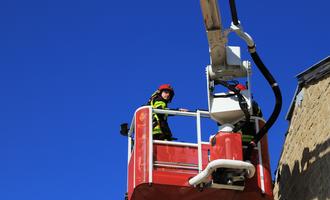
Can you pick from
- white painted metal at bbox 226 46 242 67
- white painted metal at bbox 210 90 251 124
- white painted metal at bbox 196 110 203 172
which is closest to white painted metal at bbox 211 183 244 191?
white painted metal at bbox 196 110 203 172

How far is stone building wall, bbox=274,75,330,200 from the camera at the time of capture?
13734mm

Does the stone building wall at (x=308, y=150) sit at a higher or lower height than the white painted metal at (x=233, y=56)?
lower

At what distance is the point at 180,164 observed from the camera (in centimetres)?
1327

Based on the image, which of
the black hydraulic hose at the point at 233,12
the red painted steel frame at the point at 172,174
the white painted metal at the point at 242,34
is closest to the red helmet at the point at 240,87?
the white painted metal at the point at 242,34

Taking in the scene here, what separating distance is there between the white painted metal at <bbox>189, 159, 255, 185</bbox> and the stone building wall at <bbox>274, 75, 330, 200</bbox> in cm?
168

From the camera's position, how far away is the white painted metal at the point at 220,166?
41.0ft

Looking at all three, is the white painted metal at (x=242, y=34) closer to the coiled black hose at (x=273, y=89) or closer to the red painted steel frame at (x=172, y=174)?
the coiled black hose at (x=273, y=89)

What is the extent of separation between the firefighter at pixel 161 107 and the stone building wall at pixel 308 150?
9.59 feet

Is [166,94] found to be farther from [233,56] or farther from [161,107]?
[233,56]

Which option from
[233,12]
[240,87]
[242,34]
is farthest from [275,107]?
[233,12]

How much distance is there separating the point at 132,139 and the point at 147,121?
1.24 m

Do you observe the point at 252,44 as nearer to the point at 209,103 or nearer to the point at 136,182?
the point at 209,103

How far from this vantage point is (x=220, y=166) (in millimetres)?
12523

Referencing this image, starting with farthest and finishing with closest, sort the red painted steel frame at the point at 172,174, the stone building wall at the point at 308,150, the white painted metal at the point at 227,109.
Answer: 1. the stone building wall at the point at 308,150
2. the white painted metal at the point at 227,109
3. the red painted steel frame at the point at 172,174
